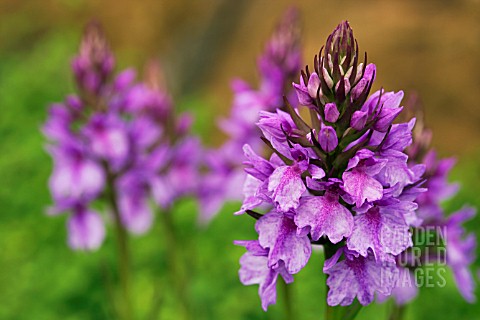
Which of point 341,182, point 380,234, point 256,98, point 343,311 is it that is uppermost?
point 256,98

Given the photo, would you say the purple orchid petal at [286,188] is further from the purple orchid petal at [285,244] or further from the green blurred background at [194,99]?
the green blurred background at [194,99]

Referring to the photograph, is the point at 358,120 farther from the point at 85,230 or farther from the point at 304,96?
the point at 85,230

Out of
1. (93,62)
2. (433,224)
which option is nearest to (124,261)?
(93,62)

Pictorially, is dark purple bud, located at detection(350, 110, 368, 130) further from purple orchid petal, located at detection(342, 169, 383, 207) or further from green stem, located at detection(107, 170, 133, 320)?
green stem, located at detection(107, 170, 133, 320)

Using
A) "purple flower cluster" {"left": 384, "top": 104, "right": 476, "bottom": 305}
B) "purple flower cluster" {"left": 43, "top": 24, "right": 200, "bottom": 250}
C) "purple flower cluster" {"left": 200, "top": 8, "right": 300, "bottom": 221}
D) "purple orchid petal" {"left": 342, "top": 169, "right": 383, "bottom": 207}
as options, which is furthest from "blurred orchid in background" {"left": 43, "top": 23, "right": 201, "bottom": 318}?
"purple orchid petal" {"left": 342, "top": 169, "right": 383, "bottom": 207}

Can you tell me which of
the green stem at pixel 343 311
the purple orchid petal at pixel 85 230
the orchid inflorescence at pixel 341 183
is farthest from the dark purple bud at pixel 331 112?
the purple orchid petal at pixel 85 230
